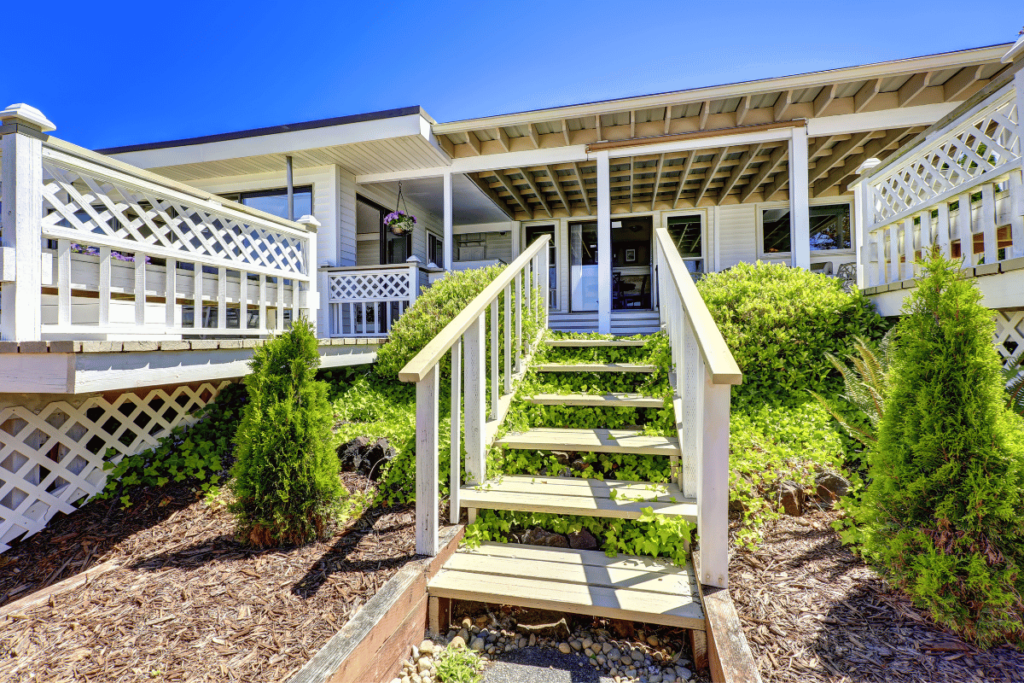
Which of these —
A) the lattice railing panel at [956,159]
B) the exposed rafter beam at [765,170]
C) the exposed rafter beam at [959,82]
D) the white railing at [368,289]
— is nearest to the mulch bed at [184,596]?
the white railing at [368,289]


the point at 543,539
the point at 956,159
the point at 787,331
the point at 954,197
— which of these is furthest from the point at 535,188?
the point at 543,539

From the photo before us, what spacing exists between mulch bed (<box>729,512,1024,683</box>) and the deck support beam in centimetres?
484

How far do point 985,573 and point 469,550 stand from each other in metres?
1.82

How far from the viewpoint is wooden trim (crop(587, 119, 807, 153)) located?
577cm

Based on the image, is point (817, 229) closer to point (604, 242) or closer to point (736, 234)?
point (736, 234)

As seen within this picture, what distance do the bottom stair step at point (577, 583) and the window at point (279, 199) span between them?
6.99 metres

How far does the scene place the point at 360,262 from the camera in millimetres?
9195

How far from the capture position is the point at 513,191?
26.9 ft

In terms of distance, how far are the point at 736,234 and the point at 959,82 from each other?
12.1 feet

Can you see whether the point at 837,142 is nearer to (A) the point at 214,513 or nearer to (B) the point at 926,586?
(B) the point at 926,586

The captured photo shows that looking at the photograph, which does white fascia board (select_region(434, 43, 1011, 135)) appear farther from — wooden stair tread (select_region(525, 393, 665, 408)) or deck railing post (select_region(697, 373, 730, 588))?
deck railing post (select_region(697, 373, 730, 588))

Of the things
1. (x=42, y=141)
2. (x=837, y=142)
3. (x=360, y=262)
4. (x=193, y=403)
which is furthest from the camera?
(x=360, y=262)

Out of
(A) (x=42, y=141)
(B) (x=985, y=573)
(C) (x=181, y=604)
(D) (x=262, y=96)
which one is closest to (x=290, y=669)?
(C) (x=181, y=604)

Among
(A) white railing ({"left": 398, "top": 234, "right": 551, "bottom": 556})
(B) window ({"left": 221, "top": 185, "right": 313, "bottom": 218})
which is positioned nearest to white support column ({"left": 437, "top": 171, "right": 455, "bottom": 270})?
(B) window ({"left": 221, "top": 185, "right": 313, "bottom": 218})
